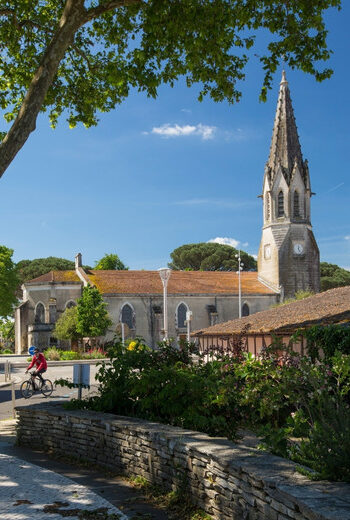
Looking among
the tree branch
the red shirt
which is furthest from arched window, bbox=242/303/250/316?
the tree branch

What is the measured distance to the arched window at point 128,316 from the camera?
50.1 meters

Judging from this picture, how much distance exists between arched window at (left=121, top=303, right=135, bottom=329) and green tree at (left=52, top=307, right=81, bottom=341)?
540 cm

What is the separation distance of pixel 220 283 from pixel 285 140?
16.8m

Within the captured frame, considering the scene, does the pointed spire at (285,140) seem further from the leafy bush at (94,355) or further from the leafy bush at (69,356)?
the leafy bush at (69,356)

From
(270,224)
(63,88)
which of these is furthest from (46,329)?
(63,88)

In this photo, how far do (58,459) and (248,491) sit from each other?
4.58m

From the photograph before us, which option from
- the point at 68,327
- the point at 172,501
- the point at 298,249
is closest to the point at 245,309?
the point at 298,249

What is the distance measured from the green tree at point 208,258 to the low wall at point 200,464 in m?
72.4

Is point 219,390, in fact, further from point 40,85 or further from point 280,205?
point 280,205

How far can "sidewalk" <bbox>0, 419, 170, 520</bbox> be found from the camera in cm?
542

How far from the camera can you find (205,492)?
538 centimetres

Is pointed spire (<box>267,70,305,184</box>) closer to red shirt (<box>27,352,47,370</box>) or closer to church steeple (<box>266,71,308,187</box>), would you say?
church steeple (<box>266,71,308,187</box>)

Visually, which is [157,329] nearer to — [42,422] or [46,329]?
[46,329]

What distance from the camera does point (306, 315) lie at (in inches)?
738
